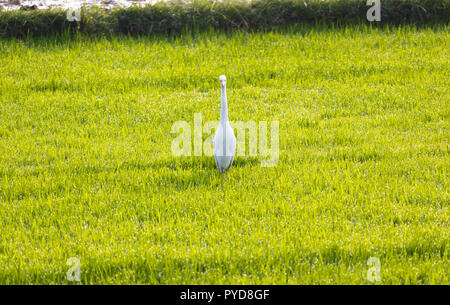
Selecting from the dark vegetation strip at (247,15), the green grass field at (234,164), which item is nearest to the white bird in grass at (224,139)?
the green grass field at (234,164)

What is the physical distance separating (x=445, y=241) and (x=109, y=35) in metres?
7.58

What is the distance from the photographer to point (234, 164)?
6.78 m

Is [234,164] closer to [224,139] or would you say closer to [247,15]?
[224,139]

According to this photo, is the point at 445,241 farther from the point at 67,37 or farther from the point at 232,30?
the point at 67,37

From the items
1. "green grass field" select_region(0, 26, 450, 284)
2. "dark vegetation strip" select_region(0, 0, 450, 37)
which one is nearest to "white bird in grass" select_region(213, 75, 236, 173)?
"green grass field" select_region(0, 26, 450, 284)

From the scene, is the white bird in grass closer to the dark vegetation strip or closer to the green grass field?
the green grass field

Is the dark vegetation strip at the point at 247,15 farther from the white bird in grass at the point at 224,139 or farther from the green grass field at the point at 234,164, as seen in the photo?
the white bird in grass at the point at 224,139

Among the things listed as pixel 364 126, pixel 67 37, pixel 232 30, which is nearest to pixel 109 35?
pixel 67 37

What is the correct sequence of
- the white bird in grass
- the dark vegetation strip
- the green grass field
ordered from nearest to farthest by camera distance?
the green grass field
the white bird in grass
the dark vegetation strip

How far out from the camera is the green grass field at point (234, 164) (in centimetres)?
495

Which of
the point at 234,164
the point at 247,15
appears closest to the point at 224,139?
the point at 234,164

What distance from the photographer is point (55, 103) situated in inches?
A: 334

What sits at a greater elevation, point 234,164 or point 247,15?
point 247,15

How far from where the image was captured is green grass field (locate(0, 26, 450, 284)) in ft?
16.3
